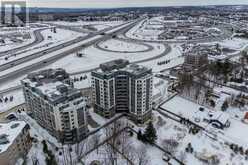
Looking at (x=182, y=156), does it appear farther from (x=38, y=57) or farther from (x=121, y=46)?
(x=121, y=46)

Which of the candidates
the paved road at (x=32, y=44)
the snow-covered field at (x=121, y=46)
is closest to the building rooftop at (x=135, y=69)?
the snow-covered field at (x=121, y=46)

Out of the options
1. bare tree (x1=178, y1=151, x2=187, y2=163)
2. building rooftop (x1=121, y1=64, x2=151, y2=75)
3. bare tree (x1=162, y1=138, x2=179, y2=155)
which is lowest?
bare tree (x1=178, y1=151, x2=187, y2=163)

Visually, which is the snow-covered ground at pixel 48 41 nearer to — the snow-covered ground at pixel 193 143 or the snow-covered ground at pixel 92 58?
the snow-covered ground at pixel 92 58

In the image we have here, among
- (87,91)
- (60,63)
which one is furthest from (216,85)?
(60,63)

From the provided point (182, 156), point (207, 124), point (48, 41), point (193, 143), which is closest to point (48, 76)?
point (182, 156)

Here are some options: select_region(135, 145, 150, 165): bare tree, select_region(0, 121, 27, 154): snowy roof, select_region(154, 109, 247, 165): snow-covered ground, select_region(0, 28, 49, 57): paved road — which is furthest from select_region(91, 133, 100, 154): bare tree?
select_region(0, 28, 49, 57): paved road

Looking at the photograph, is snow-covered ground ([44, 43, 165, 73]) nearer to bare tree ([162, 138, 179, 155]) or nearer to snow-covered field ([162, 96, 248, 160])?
snow-covered field ([162, 96, 248, 160])
